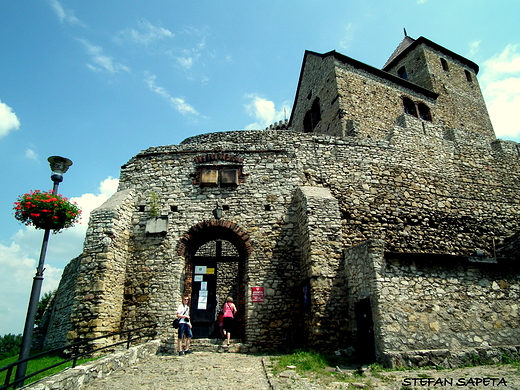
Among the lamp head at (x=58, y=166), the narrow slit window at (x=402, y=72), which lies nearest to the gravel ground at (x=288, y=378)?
the lamp head at (x=58, y=166)

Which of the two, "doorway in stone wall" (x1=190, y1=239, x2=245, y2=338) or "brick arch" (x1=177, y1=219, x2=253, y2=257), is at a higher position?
"brick arch" (x1=177, y1=219, x2=253, y2=257)

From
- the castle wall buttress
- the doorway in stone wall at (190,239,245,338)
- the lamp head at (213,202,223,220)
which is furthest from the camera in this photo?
the lamp head at (213,202,223,220)

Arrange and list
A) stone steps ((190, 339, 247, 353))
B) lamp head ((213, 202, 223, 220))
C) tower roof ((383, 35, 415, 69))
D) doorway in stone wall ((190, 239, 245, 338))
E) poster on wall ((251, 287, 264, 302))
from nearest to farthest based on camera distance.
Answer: stone steps ((190, 339, 247, 353)), poster on wall ((251, 287, 264, 302)), doorway in stone wall ((190, 239, 245, 338)), lamp head ((213, 202, 223, 220)), tower roof ((383, 35, 415, 69))

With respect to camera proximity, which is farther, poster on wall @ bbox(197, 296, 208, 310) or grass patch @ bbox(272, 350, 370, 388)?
poster on wall @ bbox(197, 296, 208, 310)

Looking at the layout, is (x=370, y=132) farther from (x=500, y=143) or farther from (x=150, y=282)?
(x=150, y=282)

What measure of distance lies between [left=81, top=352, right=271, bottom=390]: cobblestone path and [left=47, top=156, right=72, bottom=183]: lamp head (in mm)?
4549

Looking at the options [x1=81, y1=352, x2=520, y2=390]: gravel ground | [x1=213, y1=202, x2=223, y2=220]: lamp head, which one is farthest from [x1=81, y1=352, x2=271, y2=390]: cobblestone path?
[x1=213, y1=202, x2=223, y2=220]: lamp head

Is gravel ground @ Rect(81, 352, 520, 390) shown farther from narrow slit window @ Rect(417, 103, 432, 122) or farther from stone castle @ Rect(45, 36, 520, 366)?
narrow slit window @ Rect(417, 103, 432, 122)

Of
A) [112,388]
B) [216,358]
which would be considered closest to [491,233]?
[216,358]

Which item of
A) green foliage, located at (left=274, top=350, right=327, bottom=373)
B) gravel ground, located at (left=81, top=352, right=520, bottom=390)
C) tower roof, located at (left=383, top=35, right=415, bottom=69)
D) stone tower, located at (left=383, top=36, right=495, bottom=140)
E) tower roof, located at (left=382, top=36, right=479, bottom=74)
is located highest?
tower roof, located at (left=383, top=35, right=415, bottom=69)

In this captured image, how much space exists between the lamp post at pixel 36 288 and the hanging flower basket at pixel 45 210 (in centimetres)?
20

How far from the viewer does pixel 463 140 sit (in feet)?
50.3

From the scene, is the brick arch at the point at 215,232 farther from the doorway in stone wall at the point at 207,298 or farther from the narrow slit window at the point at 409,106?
the narrow slit window at the point at 409,106

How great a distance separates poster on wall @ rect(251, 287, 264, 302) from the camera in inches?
414
